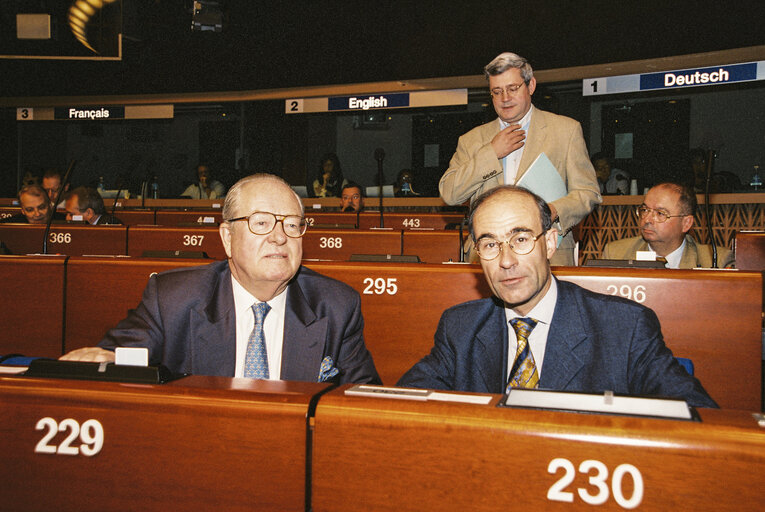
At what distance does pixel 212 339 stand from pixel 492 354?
0.81 metres

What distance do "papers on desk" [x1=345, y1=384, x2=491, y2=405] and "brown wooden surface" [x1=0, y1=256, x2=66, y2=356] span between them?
2.61 m

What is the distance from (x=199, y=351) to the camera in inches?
71.6

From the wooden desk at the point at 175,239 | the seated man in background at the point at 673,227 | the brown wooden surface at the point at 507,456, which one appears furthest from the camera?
the wooden desk at the point at 175,239

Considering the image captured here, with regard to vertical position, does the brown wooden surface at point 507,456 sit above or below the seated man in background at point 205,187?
below

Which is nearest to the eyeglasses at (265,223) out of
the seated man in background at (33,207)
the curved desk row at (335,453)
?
the curved desk row at (335,453)

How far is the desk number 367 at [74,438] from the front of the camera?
0.87 meters

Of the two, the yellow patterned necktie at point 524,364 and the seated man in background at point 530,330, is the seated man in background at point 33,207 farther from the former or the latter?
the yellow patterned necktie at point 524,364

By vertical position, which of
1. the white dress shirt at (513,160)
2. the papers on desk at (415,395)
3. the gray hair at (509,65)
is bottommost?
the papers on desk at (415,395)

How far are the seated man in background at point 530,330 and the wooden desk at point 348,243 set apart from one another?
2.81 m

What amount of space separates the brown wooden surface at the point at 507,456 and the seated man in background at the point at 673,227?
335 cm

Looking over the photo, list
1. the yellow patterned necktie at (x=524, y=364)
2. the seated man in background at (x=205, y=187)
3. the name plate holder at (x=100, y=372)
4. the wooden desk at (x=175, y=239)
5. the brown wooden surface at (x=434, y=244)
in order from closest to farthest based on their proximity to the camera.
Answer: the name plate holder at (x=100, y=372) < the yellow patterned necktie at (x=524, y=364) < the brown wooden surface at (x=434, y=244) < the wooden desk at (x=175, y=239) < the seated man in background at (x=205, y=187)

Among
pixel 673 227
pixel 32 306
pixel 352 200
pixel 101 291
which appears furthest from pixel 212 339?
pixel 352 200

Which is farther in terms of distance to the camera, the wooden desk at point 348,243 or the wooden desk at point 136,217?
the wooden desk at point 136,217

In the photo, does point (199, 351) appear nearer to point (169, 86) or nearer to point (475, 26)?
point (475, 26)
